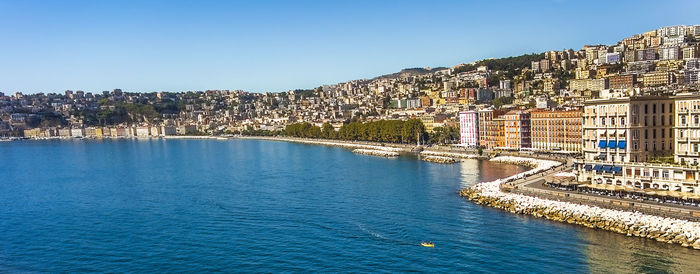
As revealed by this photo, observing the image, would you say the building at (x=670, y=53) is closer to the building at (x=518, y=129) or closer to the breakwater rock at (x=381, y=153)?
the building at (x=518, y=129)

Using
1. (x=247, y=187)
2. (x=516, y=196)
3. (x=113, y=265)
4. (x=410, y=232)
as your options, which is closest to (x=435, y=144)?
(x=247, y=187)

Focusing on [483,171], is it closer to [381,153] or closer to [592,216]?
[592,216]

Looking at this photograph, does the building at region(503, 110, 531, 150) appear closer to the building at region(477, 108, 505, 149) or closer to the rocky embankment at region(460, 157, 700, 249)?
the building at region(477, 108, 505, 149)

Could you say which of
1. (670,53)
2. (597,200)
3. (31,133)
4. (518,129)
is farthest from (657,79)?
(31,133)

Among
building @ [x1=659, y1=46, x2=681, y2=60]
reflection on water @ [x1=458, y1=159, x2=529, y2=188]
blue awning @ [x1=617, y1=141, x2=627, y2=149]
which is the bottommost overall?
reflection on water @ [x1=458, y1=159, x2=529, y2=188]

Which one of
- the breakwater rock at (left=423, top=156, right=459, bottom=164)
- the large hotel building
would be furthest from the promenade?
the breakwater rock at (left=423, top=156, right=459, bottom=164)
